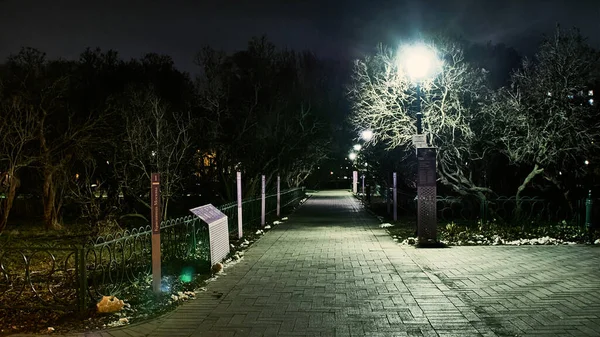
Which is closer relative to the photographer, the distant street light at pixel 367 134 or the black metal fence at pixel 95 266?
the black metal fence at pixel 95 266

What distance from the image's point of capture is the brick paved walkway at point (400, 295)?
19.6 feet

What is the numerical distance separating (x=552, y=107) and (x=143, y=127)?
1224 centimetres

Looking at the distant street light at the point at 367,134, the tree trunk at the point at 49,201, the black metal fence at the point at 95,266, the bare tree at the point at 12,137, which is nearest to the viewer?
the black metal fence at the point at 95,266

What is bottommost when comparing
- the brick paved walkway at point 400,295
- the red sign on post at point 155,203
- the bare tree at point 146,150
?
the brick paved walkway at point 400,295

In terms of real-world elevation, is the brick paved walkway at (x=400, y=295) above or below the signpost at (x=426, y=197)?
below

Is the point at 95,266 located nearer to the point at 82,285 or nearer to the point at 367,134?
the point at 82,285

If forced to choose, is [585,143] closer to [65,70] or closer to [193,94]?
[193,94]

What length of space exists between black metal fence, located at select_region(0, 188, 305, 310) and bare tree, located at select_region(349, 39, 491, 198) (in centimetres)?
752

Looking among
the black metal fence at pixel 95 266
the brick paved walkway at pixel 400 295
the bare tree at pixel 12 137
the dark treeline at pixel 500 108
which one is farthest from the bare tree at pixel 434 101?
the bare tree at pixel 12 137

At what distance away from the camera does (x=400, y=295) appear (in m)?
7.54

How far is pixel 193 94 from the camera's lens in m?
24.0

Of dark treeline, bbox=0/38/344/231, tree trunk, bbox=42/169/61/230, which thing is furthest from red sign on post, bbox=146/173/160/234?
tree trunk, bbox=42/169/61/230

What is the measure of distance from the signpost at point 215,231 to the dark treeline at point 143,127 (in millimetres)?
4060

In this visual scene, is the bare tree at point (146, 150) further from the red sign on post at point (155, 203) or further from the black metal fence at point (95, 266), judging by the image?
the red sign on post at point (155, 203)
